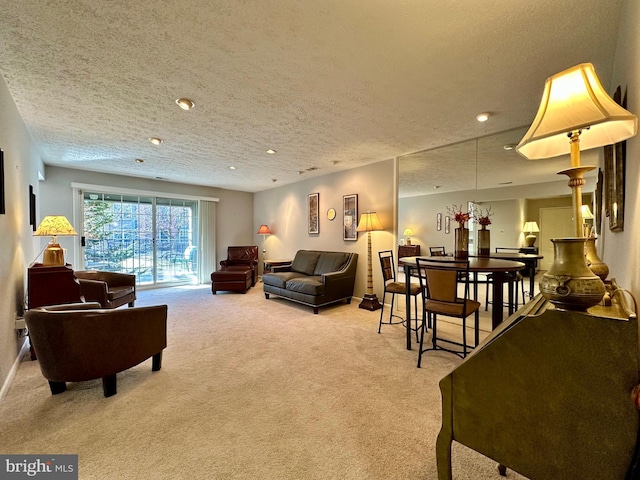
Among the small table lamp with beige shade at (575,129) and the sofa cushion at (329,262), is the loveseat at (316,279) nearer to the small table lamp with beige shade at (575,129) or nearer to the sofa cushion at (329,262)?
the sofa cushion at (329,262)

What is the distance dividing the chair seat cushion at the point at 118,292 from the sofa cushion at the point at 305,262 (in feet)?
9.26

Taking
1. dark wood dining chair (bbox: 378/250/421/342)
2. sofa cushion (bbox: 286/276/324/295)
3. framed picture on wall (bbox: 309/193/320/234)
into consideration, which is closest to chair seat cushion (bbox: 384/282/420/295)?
dark wood dining chair (bbox: 378/250/421/342)

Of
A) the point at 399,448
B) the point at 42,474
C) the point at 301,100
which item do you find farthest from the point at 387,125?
the point at 42,474

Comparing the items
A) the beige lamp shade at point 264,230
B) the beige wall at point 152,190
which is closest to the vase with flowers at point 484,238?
the beige lamp shade at point 264,230

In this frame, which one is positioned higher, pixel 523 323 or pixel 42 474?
pixel 523 323

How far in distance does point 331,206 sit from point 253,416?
164 inches

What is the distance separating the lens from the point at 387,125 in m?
3.07

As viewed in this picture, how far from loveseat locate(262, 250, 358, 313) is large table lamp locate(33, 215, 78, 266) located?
9.37 ft

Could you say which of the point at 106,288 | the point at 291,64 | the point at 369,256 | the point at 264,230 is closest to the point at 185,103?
the point at 291,64

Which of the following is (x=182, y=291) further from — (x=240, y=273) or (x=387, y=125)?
(x=387, y=125)

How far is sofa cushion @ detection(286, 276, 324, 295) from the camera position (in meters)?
4.14

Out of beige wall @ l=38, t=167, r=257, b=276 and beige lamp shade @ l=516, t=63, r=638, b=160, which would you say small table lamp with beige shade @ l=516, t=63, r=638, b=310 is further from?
beige wall @ l=38, t=167, r=257, b=276

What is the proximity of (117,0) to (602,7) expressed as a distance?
103 inches

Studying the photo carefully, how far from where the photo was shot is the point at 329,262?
5.07 m
